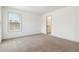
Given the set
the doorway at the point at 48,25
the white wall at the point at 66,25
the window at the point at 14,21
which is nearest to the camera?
the window at the point at 14,21

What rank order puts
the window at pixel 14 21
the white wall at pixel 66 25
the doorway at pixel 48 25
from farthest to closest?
the doorway at pixel 48 25 < the white wall at pixel 66 25 < the window at pixel 14 21

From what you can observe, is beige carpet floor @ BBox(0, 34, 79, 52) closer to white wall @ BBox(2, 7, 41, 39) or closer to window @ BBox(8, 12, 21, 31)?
white wall @ BBox(2, 7, 41, 39)

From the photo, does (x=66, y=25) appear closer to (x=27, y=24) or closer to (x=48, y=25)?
(x=48, y=25)

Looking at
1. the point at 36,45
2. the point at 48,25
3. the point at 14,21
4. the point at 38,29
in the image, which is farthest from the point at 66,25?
the point at 14,21

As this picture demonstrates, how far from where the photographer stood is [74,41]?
7.97ft

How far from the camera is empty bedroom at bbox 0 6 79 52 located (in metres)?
2.00

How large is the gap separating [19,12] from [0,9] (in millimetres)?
433

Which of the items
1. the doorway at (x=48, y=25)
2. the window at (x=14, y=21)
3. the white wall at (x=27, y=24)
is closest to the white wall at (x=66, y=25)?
the doorway at (x=48, y=25)

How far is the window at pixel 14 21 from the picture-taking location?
200 cm

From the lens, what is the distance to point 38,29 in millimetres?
2373

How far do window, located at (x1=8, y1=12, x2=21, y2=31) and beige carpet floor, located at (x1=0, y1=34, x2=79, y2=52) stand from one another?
0.28 m

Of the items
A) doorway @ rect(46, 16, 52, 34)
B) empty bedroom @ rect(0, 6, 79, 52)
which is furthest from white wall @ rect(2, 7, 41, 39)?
doorway @ rect(46, 16, 52, 34)

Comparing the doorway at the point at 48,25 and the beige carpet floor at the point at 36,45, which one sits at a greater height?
the doorway at the point at 48,25

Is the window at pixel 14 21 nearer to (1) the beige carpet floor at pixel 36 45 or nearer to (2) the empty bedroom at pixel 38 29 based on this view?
(2) the empty bedroom at pixel 38 29
